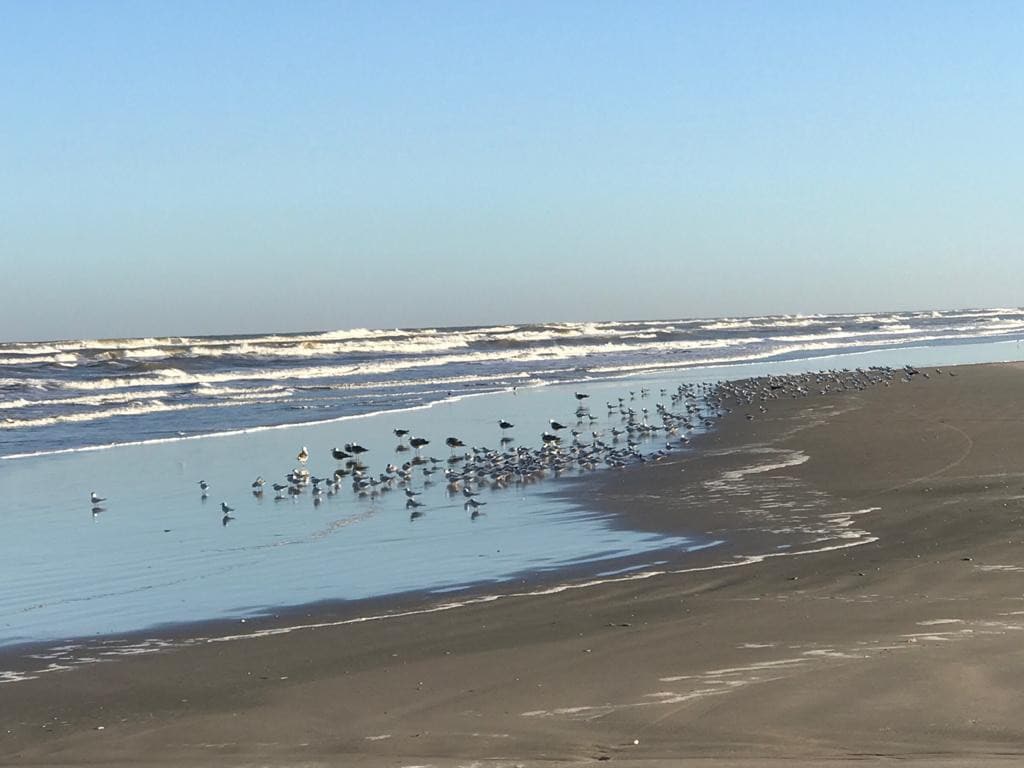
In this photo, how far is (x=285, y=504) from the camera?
1496 cm

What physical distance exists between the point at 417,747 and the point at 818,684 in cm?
192

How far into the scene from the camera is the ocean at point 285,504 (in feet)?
32.0

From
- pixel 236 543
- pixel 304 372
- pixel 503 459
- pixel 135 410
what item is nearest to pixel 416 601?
pixel 236 543

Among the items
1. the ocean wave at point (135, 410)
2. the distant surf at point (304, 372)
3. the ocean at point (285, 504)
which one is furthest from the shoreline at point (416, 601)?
the ocean wave at point (135, 410)

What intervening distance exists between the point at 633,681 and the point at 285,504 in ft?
29.6

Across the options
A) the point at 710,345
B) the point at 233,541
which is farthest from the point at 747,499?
the point at 710,345

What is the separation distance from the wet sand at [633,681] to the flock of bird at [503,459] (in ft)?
17.2

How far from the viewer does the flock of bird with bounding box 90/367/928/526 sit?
15.8 m

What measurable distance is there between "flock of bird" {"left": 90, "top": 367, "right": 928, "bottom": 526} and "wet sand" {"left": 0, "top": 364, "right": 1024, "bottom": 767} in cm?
525

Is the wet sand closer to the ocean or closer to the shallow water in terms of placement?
the ocean

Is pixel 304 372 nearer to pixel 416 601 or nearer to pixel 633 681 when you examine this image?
pixel 416 601

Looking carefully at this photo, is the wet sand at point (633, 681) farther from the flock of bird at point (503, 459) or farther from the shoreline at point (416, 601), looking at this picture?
the flock of bird at point (503, 459)

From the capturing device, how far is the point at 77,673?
7477 mm

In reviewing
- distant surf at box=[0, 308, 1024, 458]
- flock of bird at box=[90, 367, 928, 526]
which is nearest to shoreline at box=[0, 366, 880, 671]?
flock of bird at box=[90, 367, 928, 526]
